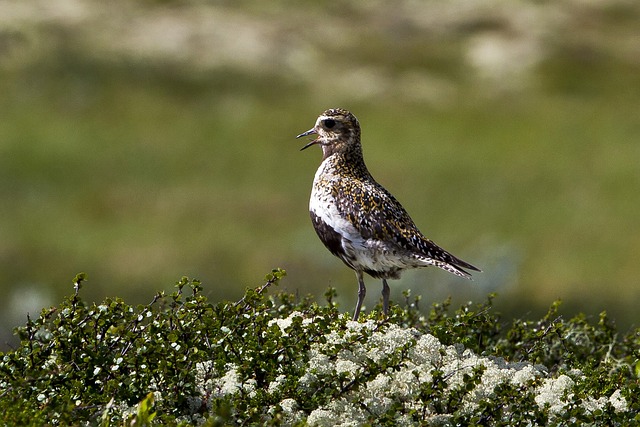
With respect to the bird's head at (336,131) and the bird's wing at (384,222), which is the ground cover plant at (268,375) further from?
the bird's head at (336,131)

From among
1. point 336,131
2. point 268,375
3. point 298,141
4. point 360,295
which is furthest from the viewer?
point 298,141

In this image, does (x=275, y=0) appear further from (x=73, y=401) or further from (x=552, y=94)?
(x=73, y=401)

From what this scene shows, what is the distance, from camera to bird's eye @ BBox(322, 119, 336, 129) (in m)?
13.3

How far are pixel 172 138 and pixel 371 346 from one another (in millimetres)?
30403

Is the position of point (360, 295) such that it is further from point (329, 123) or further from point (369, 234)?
point (329, 123)

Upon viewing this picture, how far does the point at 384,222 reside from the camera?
39.1 ft

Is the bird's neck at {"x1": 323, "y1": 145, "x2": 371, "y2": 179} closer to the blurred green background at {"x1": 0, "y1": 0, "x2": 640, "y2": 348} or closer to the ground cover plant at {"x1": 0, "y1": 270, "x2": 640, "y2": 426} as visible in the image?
the ground cover plant at {"x1": 0, "y1": 270, "x2": 640, "y2": 426}

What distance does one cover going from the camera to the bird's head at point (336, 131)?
43.3 feet

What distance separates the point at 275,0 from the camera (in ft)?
162

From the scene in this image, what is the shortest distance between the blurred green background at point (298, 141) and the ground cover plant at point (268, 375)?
45.4 ft

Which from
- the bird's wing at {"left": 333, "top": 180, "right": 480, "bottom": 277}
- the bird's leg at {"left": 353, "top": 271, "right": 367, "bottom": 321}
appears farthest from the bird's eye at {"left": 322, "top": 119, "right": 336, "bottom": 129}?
the bird's leg at {"left": 353, "top": 271, "right": 367, "bottom": 321}

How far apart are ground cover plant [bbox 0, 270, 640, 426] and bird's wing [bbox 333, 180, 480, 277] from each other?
1306mm

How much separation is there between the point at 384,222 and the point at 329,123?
1805 millimetres

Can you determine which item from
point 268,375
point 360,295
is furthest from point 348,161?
point 268,375
